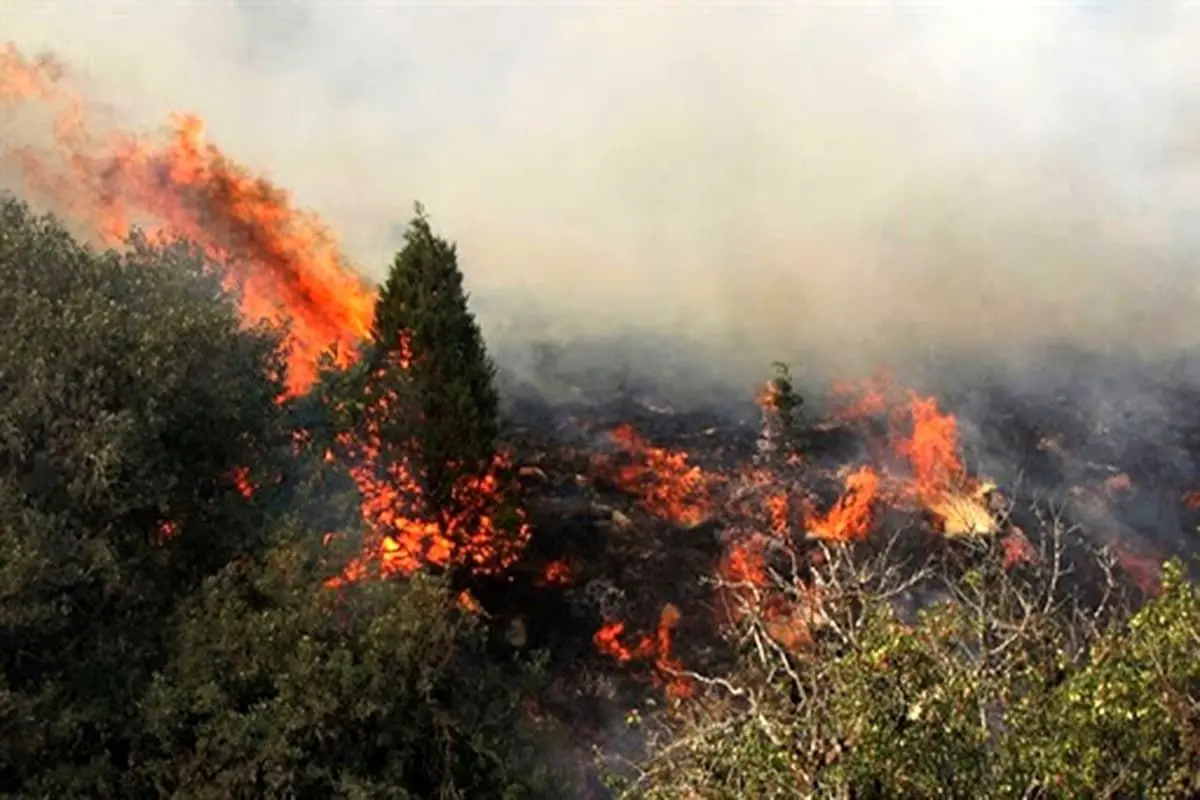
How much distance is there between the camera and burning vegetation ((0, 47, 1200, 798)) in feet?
41.2

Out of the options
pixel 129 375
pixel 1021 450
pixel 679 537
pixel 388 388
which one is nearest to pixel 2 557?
pixel 129 375

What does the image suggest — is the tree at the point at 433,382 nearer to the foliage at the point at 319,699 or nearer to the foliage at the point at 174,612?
the foliage at the point at 174,612

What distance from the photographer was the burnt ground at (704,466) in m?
35.0

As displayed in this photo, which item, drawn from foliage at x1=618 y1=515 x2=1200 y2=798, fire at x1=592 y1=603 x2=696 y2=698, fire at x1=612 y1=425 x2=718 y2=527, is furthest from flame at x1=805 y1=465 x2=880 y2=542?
foliage at x1=618 y1=515 x2=1200 y2=798

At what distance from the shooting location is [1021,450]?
47.7 meters

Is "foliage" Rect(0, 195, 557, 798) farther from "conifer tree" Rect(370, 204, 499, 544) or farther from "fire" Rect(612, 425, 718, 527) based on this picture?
Result: "fire" Rect(612, 425, 718, 527)

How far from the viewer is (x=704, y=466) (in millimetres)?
43781

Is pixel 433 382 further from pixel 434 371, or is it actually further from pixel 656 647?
pixel 656 647

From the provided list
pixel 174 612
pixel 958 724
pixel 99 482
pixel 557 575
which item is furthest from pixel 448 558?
pixel 958 724

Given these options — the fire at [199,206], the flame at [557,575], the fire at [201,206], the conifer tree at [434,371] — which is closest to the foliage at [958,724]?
the conifer tree at [434,371]

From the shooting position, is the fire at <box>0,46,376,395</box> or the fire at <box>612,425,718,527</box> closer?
the fire at <box>612,425,718,527</box>

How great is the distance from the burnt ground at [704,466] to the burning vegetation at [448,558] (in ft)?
0.53

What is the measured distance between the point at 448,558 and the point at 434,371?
5449mm

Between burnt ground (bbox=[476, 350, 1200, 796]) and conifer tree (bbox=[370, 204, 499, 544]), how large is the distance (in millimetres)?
4968
